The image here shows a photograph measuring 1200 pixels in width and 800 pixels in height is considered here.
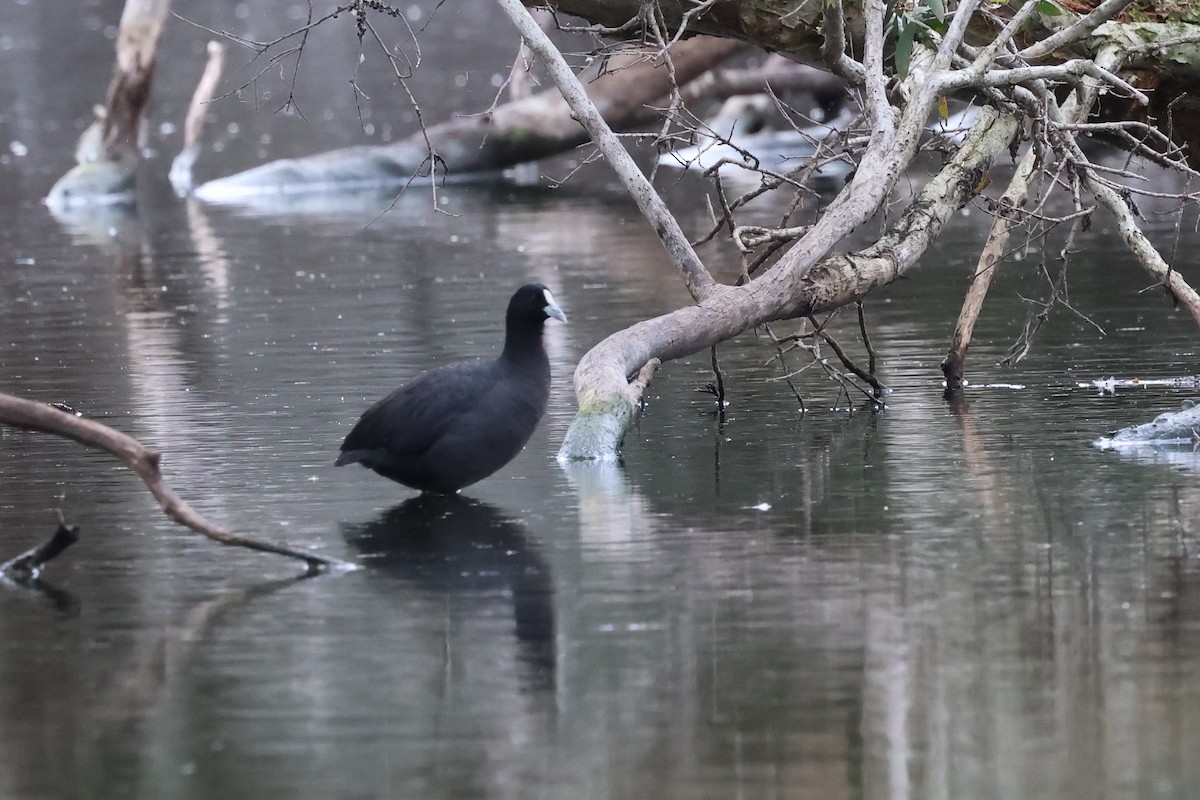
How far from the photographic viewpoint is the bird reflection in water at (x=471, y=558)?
644cm

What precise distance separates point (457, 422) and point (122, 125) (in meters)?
19.4

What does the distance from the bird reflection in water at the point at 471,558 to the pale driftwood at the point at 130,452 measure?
1.39 feet

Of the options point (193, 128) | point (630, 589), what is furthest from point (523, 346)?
point (193, 128)

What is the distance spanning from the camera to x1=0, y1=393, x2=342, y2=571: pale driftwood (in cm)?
704

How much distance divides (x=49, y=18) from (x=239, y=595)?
60.2 meters

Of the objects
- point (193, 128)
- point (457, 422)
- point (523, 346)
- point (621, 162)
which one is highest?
point (193, 128)

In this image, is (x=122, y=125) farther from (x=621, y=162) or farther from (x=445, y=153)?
(x=621, y=162)

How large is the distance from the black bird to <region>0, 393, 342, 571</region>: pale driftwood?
3.89ft

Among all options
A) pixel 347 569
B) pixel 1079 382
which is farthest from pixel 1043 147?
pixel 347 569

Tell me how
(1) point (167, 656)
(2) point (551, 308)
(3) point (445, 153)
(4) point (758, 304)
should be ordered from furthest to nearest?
1. (3) point (445, 153)
2. (4) point (758, 304)
3. (2) point (551, 308)
4. (1) point (167, 656)

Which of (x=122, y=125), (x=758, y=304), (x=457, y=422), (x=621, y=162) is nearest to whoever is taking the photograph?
(x=457, y=422)

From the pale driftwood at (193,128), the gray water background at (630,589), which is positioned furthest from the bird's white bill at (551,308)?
the pale driftwood at (193,128)

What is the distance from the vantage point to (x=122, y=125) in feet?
87.1

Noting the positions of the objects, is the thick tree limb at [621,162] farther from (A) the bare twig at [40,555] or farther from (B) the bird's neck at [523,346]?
(A) the bare twig at [40,555]
